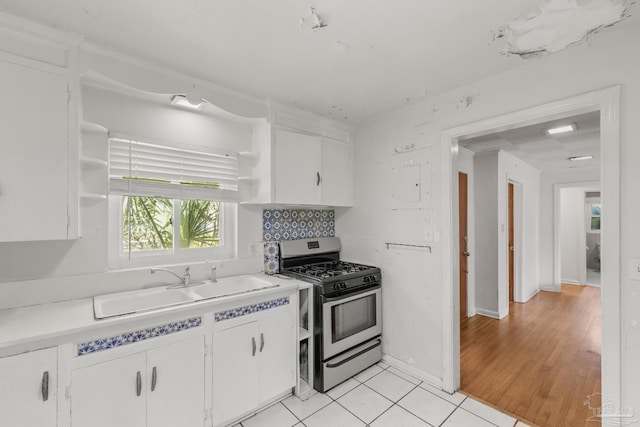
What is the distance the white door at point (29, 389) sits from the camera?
4.03 ft

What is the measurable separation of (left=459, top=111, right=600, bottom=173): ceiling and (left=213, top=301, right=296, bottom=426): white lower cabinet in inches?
118

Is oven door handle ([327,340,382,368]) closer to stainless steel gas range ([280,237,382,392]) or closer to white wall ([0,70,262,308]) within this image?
stainless steel gas range ([280,237,382,392])

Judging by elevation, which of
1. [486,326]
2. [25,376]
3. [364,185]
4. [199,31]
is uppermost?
[199,31]

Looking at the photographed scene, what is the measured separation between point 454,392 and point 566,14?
256 cm

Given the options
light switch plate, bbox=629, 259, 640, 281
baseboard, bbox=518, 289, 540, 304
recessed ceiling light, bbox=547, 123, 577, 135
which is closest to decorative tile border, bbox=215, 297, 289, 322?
light switch plate, bbox=629, 259, 640, 281

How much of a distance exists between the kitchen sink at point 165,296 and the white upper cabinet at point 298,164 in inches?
28.0

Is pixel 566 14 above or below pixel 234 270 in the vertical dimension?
above

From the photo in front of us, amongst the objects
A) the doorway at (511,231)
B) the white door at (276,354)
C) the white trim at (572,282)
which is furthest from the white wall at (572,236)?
the white door at (276,354)

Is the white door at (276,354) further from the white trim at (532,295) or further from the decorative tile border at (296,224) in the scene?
the white trim at (532,295)

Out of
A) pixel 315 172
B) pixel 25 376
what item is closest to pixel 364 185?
pixel 315 172

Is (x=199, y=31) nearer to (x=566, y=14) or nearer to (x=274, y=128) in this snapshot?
(x=274, y=128)

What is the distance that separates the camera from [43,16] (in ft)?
4.60

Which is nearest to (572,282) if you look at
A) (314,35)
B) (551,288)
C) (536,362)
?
(551,288)

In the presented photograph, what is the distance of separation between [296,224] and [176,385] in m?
1.67
